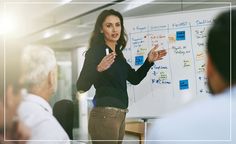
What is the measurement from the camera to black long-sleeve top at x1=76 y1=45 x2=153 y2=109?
7.61 ft

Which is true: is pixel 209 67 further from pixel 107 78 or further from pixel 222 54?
pixel 107 78

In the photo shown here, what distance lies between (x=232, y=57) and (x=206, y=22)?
0.33 metres

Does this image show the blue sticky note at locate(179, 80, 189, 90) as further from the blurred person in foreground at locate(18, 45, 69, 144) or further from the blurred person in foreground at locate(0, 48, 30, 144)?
the blurred person in foreground at locate(0, 48, 30, 144)

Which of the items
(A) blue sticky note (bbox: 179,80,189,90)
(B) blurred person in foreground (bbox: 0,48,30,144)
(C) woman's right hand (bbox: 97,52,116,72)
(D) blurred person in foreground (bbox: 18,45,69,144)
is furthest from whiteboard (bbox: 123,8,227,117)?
(B) blurred person in foreground (bbox: 0,48,30,144)

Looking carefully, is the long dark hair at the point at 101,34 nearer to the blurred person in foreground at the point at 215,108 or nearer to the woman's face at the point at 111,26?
the woman's face at the point at 111,26

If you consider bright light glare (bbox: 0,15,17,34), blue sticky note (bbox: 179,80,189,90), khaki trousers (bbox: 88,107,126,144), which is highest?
bright light glare (bbox: 0,15,17,34)

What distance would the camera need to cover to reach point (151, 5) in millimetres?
2354

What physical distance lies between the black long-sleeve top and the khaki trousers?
2.1 inches

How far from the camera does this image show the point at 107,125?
7.68 feet

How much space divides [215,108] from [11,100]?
1539mm

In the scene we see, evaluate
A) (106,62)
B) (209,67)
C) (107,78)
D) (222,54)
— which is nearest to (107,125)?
(107,78)

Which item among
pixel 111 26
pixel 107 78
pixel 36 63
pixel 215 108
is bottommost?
pixel 215 108

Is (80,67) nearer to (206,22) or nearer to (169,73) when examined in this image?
(169,73)

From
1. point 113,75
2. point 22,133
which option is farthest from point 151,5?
point 22,133
